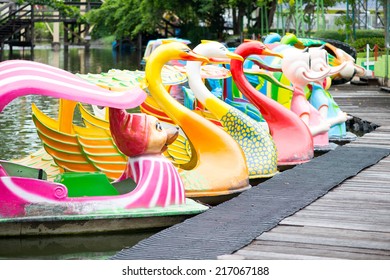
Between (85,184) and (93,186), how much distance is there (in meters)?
0.08

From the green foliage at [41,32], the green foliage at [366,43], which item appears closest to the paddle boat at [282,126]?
the green foliage at [366,43]

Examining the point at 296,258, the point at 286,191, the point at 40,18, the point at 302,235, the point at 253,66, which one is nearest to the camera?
the point at 296,258

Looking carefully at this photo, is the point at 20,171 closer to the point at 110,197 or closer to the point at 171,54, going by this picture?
the point at 110,197

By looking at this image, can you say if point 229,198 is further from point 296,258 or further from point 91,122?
point 296,258

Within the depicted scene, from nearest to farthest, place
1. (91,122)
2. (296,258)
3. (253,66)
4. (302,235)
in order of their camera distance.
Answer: (296,258)
(302,235)
(91,122)
(253,66)

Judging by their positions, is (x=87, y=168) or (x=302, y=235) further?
(x=87, y=168)

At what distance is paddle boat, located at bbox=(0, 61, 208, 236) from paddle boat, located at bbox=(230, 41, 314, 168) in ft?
10.7

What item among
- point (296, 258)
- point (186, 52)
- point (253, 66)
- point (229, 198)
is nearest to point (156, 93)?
point (186, 52)

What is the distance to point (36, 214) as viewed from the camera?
8383 mm

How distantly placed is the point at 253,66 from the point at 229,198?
6.67 m

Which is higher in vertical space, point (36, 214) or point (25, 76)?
point (25, 76)

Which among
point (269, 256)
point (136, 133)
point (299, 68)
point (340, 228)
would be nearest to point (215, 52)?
point (299, 68)

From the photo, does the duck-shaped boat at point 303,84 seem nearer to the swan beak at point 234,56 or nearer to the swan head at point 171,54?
the swan beak at point 234,56

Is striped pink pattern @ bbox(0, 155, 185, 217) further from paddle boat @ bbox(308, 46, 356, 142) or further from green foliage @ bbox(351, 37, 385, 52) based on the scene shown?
green foliage @ bbox(351, 37, 385, 52)
